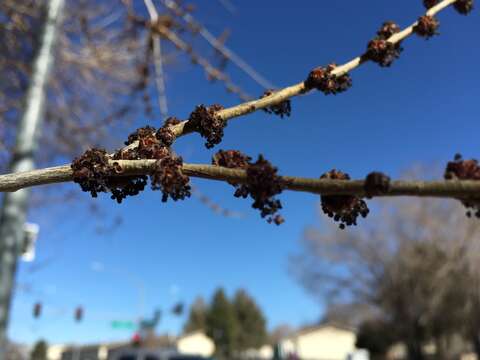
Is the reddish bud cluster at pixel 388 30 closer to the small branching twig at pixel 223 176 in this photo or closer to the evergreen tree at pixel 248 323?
the small branching twig at pixel 223 176

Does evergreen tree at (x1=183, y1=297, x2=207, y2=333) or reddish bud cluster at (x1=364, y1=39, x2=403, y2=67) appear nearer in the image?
reddish bud cluster at (x1=364, y1=39, x2=403, y2=67)

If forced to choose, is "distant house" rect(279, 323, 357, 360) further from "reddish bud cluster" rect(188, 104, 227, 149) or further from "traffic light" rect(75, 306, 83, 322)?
"reddish bud cluster" rect(188, 104, 227, 149)

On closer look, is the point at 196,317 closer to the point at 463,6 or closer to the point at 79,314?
the point at 79,314

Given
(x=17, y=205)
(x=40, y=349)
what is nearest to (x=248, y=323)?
(x=40, y=349)

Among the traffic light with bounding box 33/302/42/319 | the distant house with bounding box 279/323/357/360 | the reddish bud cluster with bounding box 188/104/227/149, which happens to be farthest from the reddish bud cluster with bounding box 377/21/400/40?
the distant house with bounding box 279/323/357/360

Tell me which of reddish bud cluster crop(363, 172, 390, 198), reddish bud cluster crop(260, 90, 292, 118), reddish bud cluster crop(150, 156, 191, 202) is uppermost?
reddish bud cluster crop(260, 90, 292, 118)

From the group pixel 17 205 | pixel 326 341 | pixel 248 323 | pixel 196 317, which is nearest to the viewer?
pixel 17 205
